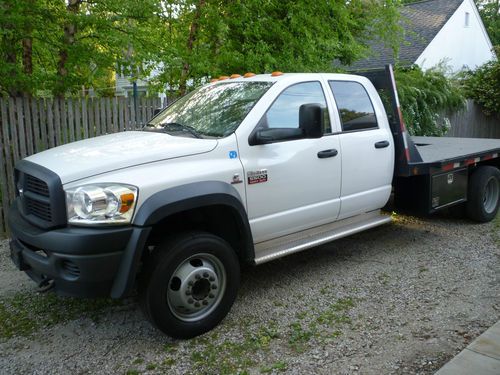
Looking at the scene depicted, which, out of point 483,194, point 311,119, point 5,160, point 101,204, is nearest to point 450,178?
point 483,194

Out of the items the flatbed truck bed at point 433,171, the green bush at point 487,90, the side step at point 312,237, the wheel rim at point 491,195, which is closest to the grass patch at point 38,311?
the side step at point 312,237

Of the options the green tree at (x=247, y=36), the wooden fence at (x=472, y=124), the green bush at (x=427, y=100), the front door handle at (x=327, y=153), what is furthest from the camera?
the wooden fence at (x=472, y=124)

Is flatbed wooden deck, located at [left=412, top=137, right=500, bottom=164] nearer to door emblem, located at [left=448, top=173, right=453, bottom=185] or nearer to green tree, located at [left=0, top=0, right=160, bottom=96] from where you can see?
door emblem, located at [left=448, top=173, right=453, bottom=185]

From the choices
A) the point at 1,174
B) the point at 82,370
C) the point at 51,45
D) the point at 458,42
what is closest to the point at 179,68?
the point at 51,45

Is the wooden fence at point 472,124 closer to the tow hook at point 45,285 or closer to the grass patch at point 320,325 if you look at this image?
the grass patch at point 320,325

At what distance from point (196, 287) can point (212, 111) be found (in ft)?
5.59

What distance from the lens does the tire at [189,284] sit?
11.4ft

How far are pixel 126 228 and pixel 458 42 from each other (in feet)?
81.1

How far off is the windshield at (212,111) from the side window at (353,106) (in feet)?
2.92

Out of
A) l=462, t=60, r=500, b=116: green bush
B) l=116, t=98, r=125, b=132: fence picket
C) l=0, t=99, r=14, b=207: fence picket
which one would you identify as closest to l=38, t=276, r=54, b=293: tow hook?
l=0, t=99, r=14, b=207: fence picket

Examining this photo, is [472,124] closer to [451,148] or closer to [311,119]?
[451,148]

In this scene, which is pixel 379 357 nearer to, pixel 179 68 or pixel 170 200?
pixel 170 200

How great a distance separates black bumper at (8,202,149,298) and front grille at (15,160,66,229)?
0.34 feet

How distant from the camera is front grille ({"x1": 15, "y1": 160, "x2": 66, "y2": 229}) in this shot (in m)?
3.34
